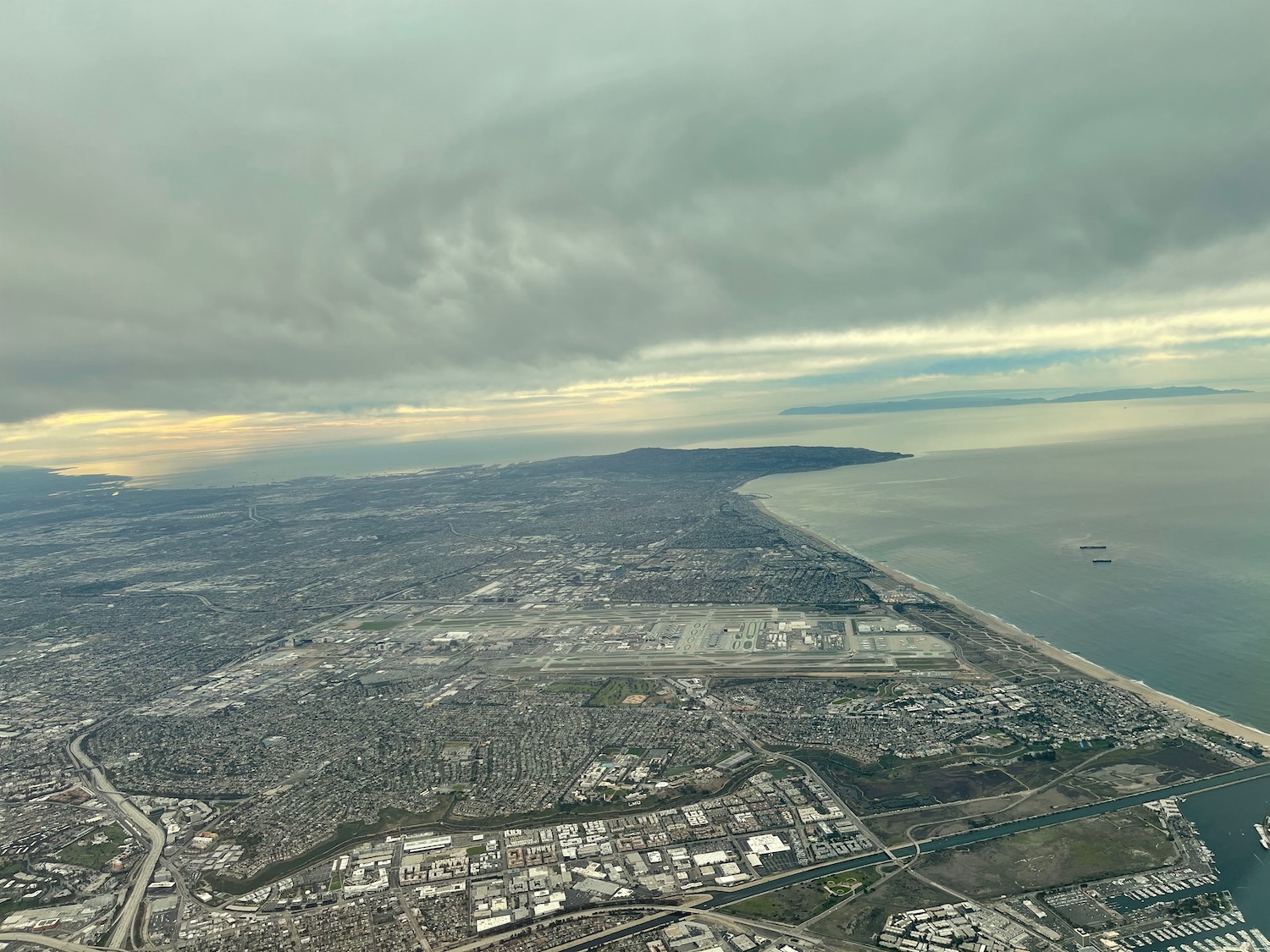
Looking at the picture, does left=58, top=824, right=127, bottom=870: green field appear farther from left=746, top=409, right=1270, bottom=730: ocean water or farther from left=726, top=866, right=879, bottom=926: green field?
left=746, top=409, right=1270, bottom=730: ocean water

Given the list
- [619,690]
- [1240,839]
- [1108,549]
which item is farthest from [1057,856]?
[1108,549]

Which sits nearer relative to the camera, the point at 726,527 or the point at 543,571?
the point at 543,571

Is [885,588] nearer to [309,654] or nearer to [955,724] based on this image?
[955,724]

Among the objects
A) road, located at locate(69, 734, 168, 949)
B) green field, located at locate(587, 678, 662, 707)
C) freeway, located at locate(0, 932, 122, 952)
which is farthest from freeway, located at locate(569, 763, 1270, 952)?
green field, located at locate(587, 678, 662, 707)

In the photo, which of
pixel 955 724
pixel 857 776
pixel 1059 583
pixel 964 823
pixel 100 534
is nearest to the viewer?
pixel 964 823

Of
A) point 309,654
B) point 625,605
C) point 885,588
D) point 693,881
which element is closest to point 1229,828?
point 693,881

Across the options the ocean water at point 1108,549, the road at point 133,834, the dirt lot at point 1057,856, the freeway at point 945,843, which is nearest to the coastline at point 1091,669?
the ocean water at point 1108,549
